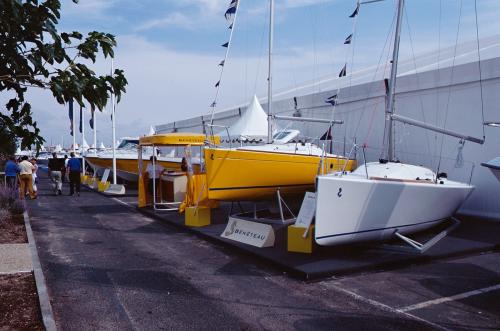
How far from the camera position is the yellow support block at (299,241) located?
7.57m

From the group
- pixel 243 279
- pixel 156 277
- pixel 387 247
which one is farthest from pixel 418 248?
pixel 156 277

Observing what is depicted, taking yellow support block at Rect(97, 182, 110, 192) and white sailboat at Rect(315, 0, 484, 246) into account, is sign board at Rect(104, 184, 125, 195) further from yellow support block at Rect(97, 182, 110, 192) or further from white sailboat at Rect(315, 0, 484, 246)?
white sailboat at Rect(315, 0, 484, 246)

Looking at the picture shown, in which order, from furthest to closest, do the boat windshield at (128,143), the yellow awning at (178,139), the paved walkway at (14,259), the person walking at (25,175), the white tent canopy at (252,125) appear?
the boat windshield at (128,143), the white tent canopy at (252,125), the person walking at (25,175), the yellow awning at (178,139), the paved walkway at (14,259)

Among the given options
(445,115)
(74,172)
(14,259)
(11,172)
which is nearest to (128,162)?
(74,172)

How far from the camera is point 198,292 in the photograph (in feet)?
19.3

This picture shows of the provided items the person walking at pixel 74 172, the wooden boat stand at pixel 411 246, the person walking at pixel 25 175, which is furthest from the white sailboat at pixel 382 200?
the person walking at pixel 74 172

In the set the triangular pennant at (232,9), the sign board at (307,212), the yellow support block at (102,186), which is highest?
the triangular pennant at (232,9)

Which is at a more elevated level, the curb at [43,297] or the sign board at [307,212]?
the sign board at [307,212]

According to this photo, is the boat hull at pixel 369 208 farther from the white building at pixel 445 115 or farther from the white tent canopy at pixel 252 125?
the white tent canopy at pixel 252 125

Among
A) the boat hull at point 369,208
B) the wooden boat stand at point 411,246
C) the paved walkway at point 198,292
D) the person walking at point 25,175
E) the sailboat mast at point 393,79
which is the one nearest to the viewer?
the paved walkway at point 198,292

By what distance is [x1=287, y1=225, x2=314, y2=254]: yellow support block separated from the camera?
7575 mm

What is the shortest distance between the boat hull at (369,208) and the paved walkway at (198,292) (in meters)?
0.89

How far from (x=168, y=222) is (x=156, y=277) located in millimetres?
4863

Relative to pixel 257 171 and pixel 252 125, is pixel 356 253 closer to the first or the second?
pixel 257 171
